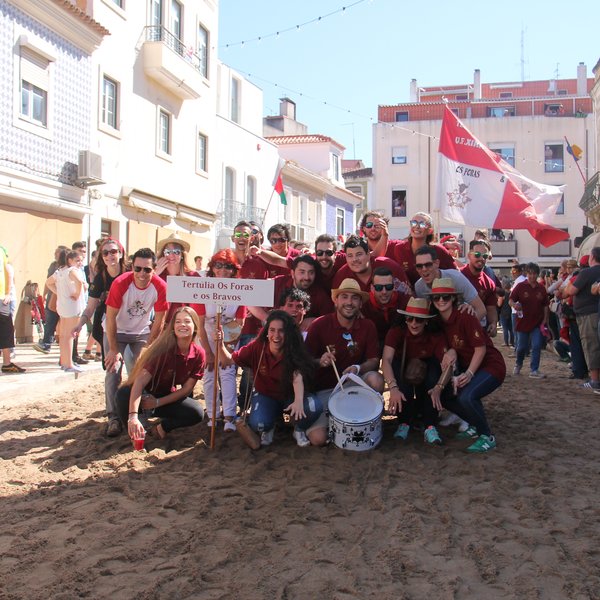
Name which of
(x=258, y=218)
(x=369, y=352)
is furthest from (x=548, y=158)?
(x=369, y=352)

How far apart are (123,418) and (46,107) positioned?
33.9ft

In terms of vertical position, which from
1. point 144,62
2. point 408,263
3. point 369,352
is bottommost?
point 369,352

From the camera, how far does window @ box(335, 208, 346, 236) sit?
117ft

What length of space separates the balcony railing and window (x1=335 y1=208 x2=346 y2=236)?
1532 centimetres

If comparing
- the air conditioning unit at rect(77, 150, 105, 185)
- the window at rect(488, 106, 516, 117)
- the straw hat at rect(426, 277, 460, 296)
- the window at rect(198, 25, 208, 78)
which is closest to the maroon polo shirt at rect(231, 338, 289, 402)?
the straw hat at rect(426, 277, 460, 296)

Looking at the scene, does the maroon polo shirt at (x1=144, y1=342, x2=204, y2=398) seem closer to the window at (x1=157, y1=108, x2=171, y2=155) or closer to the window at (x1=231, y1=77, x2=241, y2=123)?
the window at (x1=157, y1=108, x2=171, y2=155)

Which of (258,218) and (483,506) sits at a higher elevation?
(258,218)

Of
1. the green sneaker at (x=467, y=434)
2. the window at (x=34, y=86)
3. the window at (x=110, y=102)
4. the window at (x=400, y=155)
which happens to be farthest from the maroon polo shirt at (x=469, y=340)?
the window at (x=400, y=155)

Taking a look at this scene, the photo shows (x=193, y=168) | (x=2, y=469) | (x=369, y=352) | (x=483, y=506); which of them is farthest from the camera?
(x=193, y=168)

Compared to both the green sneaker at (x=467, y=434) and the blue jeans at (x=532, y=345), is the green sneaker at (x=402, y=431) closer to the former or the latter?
the green sneaker at (x=467, y=434)

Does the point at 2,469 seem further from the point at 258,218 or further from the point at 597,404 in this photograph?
the point at 258,218

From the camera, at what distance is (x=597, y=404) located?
766 centimetres

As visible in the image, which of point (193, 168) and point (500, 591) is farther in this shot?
point (193, 168)

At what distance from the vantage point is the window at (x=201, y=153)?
68.4 feet
